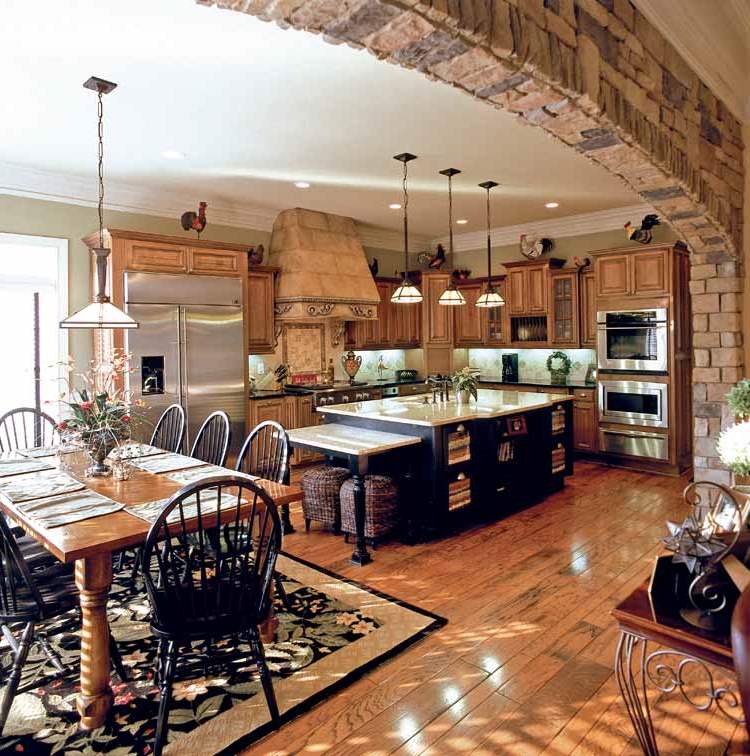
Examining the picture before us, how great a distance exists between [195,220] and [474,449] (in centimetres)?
358

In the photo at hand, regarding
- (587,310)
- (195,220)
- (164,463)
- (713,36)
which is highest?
(713,36)

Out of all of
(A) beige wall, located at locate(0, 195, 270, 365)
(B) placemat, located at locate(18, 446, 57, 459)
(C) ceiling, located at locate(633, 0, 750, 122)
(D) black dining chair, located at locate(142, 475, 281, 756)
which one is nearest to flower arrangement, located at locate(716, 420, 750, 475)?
(D) black dining chair, located at locate(142, 475, 281, 756)

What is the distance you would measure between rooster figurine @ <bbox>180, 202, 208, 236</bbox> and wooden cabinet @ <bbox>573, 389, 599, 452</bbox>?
182 inches

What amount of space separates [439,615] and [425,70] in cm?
262

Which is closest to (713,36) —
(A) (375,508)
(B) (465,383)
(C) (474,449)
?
(B) (465,383)

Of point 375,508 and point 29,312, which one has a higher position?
point 29,312

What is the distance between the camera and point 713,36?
3416mm

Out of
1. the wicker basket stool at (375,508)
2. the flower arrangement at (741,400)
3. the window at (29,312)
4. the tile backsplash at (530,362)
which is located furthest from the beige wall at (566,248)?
the window at (29,312)

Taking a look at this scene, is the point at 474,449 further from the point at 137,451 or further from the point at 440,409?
the point at 137,451

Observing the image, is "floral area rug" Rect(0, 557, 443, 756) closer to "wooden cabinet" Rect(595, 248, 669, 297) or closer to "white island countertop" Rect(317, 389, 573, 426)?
"white island countertop" Rect(317, 389, 573, 426)

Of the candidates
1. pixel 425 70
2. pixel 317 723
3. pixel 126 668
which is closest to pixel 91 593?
pixel 126 668

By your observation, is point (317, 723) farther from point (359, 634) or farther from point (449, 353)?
point (449, 353)

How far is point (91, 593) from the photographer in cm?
225

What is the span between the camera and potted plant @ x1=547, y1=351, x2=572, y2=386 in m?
7.53
